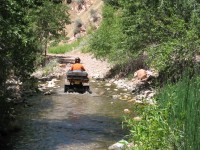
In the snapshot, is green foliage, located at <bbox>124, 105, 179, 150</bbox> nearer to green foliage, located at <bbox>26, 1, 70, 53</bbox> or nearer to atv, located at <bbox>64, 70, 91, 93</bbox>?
atv, located at <bbox>64, 70, 91, 93</bbox>

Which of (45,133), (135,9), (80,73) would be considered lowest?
(45,133)

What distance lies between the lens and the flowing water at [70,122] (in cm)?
1484

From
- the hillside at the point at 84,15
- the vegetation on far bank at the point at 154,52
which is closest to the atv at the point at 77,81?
the vegetation on far bank at the point at 154,52

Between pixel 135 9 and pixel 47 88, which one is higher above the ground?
pixel 135 9

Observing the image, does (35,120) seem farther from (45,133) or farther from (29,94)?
(29,94)

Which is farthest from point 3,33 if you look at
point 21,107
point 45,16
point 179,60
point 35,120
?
point 45,16

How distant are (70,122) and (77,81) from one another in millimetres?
4010

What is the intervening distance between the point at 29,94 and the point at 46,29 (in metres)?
18.9

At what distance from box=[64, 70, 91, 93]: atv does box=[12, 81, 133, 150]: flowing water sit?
2.85ft

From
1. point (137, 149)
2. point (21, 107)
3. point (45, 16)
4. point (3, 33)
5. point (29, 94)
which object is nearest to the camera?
point (137, 149)

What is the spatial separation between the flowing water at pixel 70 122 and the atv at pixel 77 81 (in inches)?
34.2

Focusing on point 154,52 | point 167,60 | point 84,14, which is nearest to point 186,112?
point 167,60

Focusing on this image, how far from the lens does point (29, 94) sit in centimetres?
2544

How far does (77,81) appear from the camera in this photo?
72.1ft
